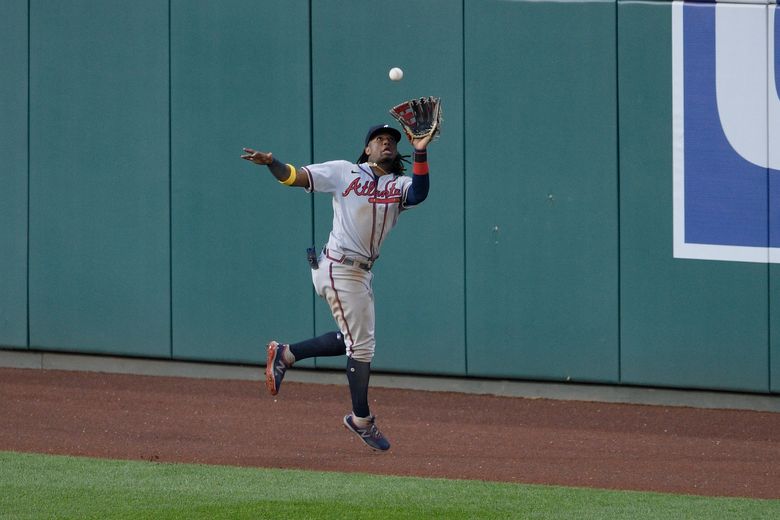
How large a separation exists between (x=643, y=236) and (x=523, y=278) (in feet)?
3.06

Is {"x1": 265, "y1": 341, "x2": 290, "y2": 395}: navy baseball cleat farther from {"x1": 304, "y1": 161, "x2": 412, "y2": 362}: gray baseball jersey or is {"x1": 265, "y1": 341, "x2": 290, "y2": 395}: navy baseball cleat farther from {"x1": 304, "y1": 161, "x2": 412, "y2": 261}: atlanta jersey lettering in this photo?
{"x1": 304, "y1": 161, "x2": 412, "y2": 261}: atlanta jersey lettering

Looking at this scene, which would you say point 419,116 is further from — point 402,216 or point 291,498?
point 402,216

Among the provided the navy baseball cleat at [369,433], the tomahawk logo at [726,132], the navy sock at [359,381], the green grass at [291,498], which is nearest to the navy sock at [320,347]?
the navy sock at [359,381]

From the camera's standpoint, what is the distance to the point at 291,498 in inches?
289

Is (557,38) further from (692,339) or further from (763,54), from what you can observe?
(692,339)

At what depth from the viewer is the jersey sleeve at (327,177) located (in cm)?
782

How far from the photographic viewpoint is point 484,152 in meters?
10.6

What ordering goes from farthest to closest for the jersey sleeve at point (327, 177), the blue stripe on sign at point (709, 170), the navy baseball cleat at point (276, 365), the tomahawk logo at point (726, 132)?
the blue stripe on sign at point (709, 170)
the tomahawk logo at point (726, 132)
the navy baseball cleat at point (276, 365)
the jersey sleeve at point (327, 177)

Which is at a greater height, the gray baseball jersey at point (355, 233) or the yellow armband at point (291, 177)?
the yellow armband at point (291, 177)

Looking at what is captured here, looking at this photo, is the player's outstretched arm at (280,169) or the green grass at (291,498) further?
the player's outstretched arm at (280,169)

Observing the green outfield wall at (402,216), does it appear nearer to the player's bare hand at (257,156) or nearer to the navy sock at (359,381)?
the navy sock at (359,381)

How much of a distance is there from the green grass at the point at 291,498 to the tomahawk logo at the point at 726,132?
9.90 ft

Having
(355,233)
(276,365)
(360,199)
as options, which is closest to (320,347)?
(276,365)

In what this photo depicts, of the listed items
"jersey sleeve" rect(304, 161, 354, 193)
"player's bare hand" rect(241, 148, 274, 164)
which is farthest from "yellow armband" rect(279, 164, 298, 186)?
"player's bare hand" rect(241, 148, 274, 164)
